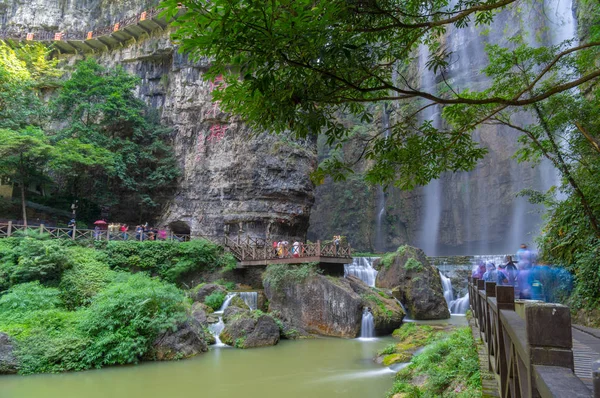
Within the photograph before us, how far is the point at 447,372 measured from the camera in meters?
5.48

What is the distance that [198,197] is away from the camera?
69.7 feet

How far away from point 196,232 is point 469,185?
70.9 feet

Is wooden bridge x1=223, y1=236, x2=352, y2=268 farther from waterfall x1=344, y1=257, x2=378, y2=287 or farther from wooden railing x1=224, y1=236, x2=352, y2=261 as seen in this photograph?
waterfall x1=344, y1=257, x2=378, y2=287

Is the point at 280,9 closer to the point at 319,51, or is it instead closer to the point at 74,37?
the point at 319,51

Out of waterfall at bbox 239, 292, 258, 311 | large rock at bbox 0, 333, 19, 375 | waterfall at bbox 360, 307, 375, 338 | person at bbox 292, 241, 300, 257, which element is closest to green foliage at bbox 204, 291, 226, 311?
waterfall at bbox 239, 292, 258, 311

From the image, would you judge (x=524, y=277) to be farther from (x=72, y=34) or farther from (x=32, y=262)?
(x=72, y=34)

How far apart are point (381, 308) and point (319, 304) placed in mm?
2100

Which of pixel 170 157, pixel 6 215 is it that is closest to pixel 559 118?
pixel 170 157

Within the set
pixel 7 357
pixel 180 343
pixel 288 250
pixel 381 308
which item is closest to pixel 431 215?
pixel 288 250

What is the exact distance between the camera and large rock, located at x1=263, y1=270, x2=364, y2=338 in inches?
495

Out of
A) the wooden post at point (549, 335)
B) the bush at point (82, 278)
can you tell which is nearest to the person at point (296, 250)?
the bush at point (82, 278)

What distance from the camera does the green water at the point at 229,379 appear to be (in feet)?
22.8

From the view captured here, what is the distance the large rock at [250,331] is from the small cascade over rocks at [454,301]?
8.97 m

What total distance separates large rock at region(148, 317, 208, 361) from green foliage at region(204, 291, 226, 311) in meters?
3.23
